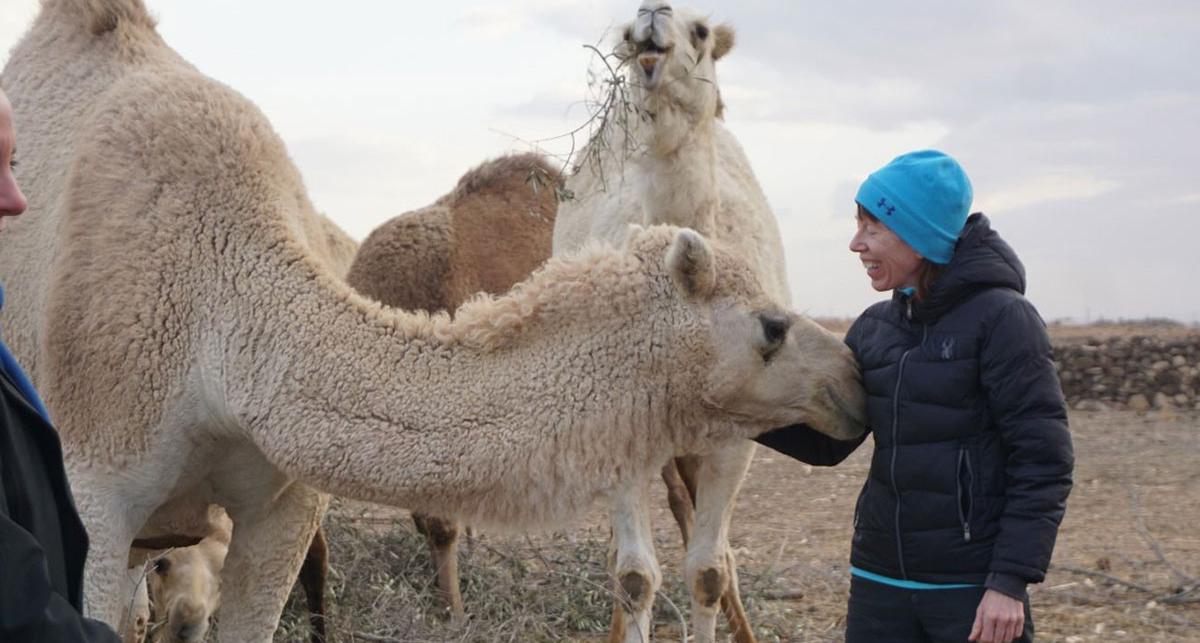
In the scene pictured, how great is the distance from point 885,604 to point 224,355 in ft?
7.24

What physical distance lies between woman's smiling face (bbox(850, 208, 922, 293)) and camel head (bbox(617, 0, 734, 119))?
251cm

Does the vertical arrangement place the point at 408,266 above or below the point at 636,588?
above

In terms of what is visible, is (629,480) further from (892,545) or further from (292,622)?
(292,622)

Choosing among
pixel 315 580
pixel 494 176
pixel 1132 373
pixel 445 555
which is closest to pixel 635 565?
pixel 445 555

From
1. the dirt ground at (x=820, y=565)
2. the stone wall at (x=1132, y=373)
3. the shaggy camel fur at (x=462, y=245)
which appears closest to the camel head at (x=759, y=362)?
the dirt ground at (x=820, y=565)

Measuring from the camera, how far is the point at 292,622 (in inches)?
270

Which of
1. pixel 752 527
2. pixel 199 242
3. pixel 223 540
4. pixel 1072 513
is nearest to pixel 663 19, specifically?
pixel 199 242

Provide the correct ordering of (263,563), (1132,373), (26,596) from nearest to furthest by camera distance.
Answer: (26,596) → (263,563) → (1132,373)

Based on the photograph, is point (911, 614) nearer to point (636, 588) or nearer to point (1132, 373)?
point (636, 588)

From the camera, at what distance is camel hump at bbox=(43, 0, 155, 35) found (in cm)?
596

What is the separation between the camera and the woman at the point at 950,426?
12.3 feet

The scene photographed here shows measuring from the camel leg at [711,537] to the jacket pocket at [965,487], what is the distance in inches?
94.3

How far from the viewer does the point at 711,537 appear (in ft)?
21.1

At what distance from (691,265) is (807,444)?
70 cm
